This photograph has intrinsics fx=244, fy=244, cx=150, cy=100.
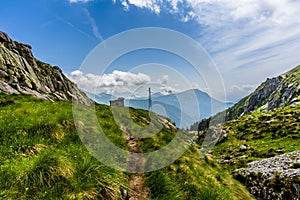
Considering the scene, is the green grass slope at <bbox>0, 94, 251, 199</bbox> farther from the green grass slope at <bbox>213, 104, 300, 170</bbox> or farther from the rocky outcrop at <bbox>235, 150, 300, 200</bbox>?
the green grass slope at <bbox>213, 104, 300, 170</bbox>

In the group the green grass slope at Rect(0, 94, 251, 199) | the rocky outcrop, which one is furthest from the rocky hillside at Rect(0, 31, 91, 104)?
the rocky outcrop

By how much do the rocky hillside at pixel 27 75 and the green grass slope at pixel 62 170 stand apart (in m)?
29.3

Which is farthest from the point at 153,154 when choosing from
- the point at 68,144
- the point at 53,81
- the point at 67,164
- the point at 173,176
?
the point at 53,81

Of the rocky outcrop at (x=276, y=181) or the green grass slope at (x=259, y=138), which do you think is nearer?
the rocky outcrop at (x=276, y=181)

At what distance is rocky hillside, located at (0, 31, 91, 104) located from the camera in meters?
52.1

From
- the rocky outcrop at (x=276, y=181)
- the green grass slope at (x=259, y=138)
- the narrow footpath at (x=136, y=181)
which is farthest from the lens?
the green grass slope at (x=259, y=138)

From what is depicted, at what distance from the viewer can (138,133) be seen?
2103cm

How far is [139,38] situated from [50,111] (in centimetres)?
815

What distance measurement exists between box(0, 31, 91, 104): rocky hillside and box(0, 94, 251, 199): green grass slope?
96.1 ft

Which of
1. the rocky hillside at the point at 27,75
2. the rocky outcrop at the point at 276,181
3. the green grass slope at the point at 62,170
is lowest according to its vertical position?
the green grass slope at the point at 62,170

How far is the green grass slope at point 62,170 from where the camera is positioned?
8469 millimetres

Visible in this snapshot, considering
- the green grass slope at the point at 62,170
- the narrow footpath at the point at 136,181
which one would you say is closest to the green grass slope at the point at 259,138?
the narrow footpath at the point at 136,181

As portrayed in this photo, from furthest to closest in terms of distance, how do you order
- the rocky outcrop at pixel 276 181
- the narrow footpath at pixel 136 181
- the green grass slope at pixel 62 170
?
the rocky outcrop at pixel 276 181 < the narrow footpath at pixel 136 181 < the green grass slope at pixel 62 170

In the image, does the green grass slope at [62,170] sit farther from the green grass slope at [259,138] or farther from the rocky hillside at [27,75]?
the green grass slope at [259,138]
